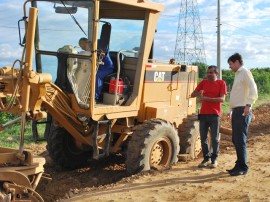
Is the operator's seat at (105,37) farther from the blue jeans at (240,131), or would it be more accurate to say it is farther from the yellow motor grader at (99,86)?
the blue jeans at (240,131)

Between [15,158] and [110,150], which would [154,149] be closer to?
[110,150]

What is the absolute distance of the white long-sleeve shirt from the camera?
6.99 metres

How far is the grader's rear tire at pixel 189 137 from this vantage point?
29.7ft

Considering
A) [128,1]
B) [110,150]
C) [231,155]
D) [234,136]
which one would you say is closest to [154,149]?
[110,150]

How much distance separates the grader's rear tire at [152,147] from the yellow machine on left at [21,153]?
1.89 m

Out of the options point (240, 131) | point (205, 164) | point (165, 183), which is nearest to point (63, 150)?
point (165, 183)

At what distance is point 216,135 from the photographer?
786 centimetres

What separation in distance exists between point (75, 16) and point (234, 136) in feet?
10.8

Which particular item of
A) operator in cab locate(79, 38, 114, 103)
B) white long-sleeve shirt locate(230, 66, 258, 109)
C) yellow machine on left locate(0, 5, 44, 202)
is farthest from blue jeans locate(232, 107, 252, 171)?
yellow machine on left locate(0, 5, 44, 202)

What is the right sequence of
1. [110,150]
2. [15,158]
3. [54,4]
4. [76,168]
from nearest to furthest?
[15,158] < [54,4] < [110,150] < [76,168]

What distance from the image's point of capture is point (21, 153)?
19.1 ft

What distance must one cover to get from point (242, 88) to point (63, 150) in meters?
3.65

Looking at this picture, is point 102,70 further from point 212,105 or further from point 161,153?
point 212,105

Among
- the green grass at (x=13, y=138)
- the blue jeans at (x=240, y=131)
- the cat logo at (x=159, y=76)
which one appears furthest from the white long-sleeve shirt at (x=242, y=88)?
the green grass at (x=13, y=138)
